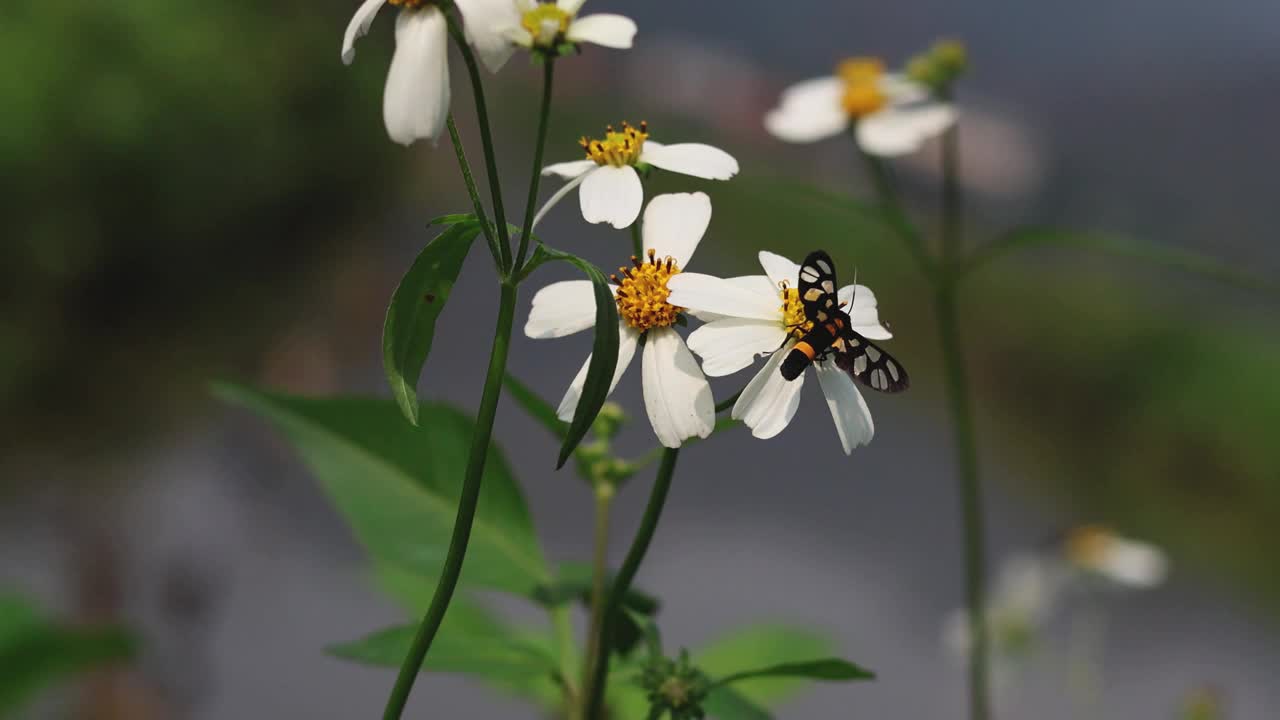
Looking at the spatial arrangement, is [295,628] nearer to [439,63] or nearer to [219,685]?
[219,685]

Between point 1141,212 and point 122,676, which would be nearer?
point 122,676

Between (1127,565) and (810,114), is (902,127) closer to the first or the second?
(810,114)

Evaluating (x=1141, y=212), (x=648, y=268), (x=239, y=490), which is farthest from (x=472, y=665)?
(x=1141, y=212)

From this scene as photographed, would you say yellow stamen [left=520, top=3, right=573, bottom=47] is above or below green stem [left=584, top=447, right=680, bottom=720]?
above

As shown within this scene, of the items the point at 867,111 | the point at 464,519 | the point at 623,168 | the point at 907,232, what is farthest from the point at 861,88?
the point at 464,519

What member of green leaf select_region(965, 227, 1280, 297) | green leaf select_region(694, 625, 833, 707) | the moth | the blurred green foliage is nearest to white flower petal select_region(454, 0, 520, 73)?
the moth

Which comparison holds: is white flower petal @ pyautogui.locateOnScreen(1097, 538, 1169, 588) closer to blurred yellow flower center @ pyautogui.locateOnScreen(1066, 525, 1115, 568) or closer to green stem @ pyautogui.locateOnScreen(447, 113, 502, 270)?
blurred yellow flower center @ pyautogui.locateOnScreen(1066, 525, 1115, 568)

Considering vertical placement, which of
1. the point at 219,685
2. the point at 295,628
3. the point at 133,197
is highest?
the point at 133,197
